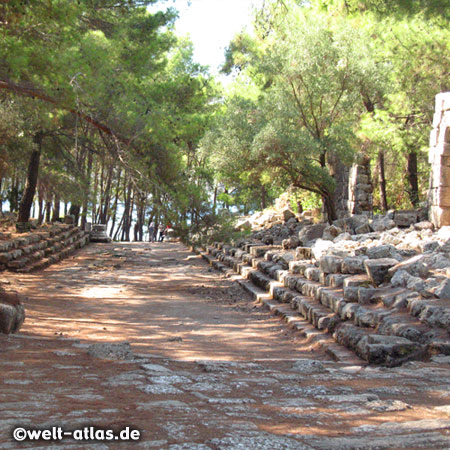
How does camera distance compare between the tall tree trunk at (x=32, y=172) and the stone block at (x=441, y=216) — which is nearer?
the stone block at (x=441, y=216)

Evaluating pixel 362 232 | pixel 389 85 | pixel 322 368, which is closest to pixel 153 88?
pixel 362 232

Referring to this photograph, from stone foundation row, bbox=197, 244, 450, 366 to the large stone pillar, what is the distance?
4.71m

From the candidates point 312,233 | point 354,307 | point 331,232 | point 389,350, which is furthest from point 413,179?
point 389,350

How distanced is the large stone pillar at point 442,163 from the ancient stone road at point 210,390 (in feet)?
26.6

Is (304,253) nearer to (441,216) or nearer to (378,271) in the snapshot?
(378,271)

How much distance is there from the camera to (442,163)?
14.8m

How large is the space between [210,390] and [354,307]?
376 cm

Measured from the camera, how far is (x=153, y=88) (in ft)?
52.5

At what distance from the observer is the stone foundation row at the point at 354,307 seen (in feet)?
18.0

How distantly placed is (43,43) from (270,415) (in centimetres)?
934

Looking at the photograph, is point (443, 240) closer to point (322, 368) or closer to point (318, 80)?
point (322, 368)

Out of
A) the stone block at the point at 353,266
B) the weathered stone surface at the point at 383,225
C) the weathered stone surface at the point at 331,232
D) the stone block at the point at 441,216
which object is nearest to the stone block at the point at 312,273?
the stone block at the point at 353,266

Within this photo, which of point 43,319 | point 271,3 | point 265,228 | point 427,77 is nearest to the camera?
point 43,319

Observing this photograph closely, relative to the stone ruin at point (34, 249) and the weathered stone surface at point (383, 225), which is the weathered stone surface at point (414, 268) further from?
the weathered stone surface at point (383, 225)
